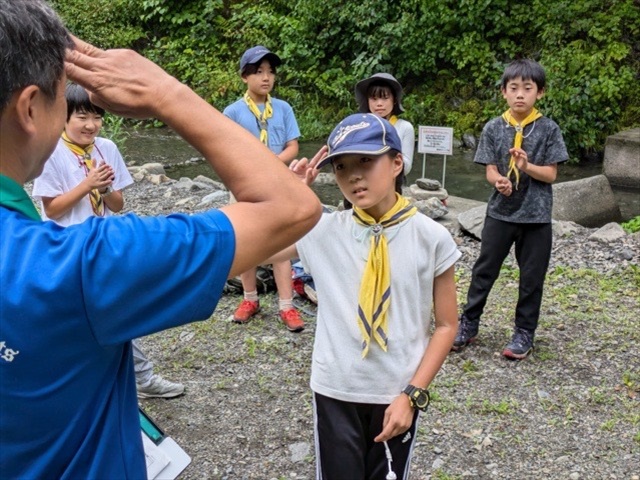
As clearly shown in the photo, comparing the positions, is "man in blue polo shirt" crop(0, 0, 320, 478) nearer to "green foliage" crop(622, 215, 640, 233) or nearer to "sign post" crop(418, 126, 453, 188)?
"sign post" crop(418, 126, 453, 188)

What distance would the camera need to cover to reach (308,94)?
51.6 ft

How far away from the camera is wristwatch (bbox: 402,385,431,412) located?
7.57 feet

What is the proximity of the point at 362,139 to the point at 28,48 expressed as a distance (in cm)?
138

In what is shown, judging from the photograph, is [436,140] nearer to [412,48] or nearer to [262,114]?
[262,114]

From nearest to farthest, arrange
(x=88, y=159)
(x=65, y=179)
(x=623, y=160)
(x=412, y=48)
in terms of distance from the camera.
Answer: (x=65, y=179) → (x=88, y=159) → (x=623, y=160) → (x=412, y=48)

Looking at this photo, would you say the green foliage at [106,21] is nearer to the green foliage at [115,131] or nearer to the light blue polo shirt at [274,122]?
the green foliage at [115,131]

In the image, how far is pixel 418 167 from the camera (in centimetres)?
1189

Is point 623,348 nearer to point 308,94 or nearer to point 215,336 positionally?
point 215,336

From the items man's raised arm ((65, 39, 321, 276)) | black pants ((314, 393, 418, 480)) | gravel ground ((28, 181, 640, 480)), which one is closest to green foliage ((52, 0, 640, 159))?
gravel ground ((28, 181, 640, 480))

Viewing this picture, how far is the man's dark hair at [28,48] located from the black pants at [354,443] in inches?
60.7

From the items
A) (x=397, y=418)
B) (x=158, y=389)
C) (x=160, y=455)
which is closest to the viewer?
(x=160, y=455)

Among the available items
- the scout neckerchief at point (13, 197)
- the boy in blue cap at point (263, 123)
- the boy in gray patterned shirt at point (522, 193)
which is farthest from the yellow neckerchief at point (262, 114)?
the scout neckerchief at point (13, 197)

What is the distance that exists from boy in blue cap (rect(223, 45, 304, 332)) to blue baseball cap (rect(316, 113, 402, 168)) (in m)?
2.60

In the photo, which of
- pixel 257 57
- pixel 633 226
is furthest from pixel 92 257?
pixel 633 226
